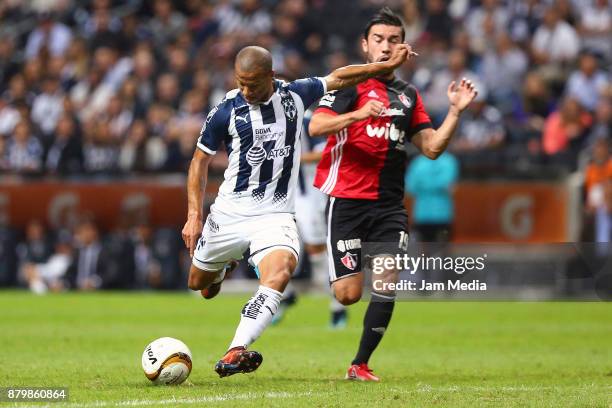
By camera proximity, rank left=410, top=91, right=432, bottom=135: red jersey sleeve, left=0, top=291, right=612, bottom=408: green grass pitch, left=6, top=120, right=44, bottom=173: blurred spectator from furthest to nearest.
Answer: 1. left=6, top=120, right=44, bottom=173: blurred spectator
2. left=410, top=91, right=432, bottom=135: red jersey sleeve
3. left=0, top=291, right=612, bottom=408: green grass pitch

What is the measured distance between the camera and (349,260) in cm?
916

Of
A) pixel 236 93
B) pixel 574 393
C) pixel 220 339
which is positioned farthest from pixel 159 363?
pixel 220 339

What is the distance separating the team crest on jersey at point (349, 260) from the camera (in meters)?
9.13

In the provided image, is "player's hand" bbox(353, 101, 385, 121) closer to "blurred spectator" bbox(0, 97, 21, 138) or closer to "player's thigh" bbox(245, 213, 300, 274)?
"player's thigh" bbox(245, 213, 300, 274)

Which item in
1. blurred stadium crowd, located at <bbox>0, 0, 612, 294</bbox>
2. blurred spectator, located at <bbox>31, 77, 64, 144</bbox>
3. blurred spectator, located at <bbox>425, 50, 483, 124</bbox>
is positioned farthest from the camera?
blurred spectator, located at <bbox>31, 77, 64, 144</bbox>

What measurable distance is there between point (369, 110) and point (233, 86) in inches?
533

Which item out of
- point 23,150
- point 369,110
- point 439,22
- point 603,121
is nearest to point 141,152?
point 23,150

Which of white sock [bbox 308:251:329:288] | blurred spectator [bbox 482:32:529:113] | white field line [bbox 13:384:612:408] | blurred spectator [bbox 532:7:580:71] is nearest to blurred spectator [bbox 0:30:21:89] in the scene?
white sock [bbox 308:251:329:288]

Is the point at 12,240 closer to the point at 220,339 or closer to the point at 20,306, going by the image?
the point at 20,306

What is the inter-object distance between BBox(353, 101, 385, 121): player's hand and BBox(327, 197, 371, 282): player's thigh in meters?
0.89

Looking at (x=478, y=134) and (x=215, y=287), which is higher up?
(x=478, y=134)

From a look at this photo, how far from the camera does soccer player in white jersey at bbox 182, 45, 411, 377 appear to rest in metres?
8.26

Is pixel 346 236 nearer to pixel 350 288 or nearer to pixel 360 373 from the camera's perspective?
pixel 350 288

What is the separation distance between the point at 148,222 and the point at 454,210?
16.6 feet
